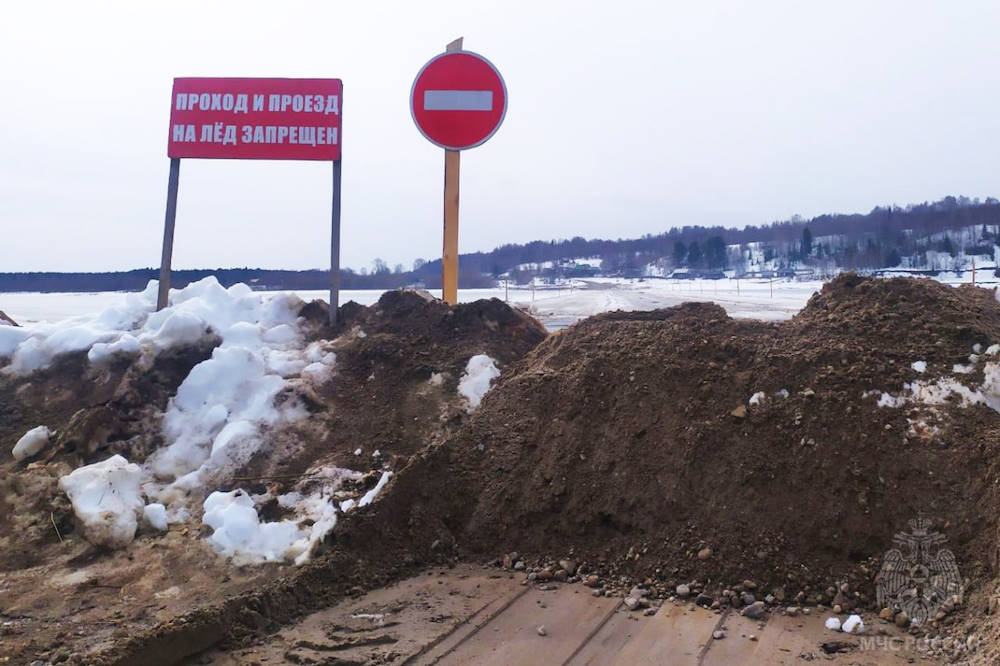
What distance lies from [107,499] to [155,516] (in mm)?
350

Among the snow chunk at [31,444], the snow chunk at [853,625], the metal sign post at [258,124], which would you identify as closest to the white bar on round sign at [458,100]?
the metal sign post at [258,124]

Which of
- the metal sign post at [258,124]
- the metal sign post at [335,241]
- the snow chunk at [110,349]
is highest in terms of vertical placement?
the metal sign post at [258,124]

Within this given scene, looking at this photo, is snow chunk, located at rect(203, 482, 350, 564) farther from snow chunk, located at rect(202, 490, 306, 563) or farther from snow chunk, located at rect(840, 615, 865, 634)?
snow chunk, located at rect(840, 615, 865, 634)

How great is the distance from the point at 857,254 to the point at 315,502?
74.5ft

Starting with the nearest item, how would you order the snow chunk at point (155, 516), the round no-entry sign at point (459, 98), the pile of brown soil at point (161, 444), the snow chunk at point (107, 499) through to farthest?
the pile of brown soil at point (161, 444) → the snow chunk at point (107, 499) → the snow chunk at point (155, 516) → the round no-entry sign at point (459, 98)

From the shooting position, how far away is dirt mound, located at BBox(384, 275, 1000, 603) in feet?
12.8

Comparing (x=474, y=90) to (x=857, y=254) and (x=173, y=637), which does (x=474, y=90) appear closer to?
(x=173, y=637)

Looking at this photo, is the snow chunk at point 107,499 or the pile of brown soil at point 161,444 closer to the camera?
the pile of brown soil at point 161,444

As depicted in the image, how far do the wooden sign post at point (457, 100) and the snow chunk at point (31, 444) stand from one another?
4465 mm

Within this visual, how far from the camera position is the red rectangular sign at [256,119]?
25.5 ft

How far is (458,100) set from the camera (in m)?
7.46

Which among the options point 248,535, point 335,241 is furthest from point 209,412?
point 335,241

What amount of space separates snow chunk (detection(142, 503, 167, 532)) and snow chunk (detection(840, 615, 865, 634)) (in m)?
4.13

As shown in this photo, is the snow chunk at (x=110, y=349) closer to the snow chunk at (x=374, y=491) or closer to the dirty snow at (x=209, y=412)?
the dirty snow at (x=209, y=412)
